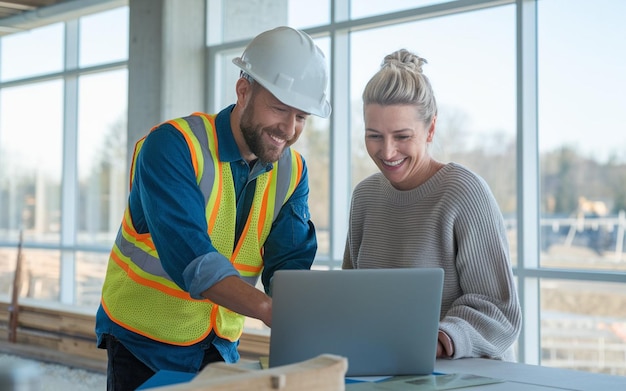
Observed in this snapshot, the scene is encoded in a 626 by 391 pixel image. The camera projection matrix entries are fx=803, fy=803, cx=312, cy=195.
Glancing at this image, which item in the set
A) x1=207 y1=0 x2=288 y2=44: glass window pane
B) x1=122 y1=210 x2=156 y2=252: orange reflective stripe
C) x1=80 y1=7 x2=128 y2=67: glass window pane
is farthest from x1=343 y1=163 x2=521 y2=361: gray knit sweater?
x1=80 y1=7 x2=128 y2=67: glass window pane

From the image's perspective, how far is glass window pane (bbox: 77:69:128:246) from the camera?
8281 millimetres

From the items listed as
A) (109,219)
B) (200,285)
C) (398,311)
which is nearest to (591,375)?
(398,311)

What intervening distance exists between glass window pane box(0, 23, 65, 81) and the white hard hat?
675 cm

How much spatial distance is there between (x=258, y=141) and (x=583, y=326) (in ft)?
12.6

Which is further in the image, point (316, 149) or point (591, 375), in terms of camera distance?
point (316, 149)

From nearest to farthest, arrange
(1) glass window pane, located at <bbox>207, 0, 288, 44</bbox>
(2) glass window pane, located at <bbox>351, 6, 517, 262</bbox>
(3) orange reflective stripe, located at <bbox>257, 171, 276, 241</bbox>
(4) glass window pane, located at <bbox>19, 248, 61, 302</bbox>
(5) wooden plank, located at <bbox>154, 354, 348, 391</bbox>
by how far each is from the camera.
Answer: (5) wooden plank, located at <bbox>154, 354, 348, 391</bbox> < (3) orange reflective stripe, located at <bbox>257, 171, 276, 241</bbox> < (2) glass window pane, located at <bbox>351, 6, 517, 262</bbox> < (1) glass window pane, located at <bbox>207, 0, 288, 44</bbox> < (4) glass window pane, located at <bbox>19, 248, 61, 302</bbox>

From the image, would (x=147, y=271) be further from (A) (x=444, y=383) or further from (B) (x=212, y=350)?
(A) (x=444, y=383)

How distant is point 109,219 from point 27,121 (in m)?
1.78

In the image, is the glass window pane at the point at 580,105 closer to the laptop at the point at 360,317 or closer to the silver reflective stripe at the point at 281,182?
the silver reflective stripe at the point at 281,182

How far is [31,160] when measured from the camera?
30.4ft

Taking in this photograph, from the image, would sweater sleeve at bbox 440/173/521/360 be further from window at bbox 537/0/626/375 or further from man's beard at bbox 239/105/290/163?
window at bbox 537/0/626/375

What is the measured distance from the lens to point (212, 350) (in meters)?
2.66

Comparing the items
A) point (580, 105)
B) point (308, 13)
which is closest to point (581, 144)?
point (580, 105)

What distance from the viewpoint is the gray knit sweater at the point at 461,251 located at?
89.5 inches
